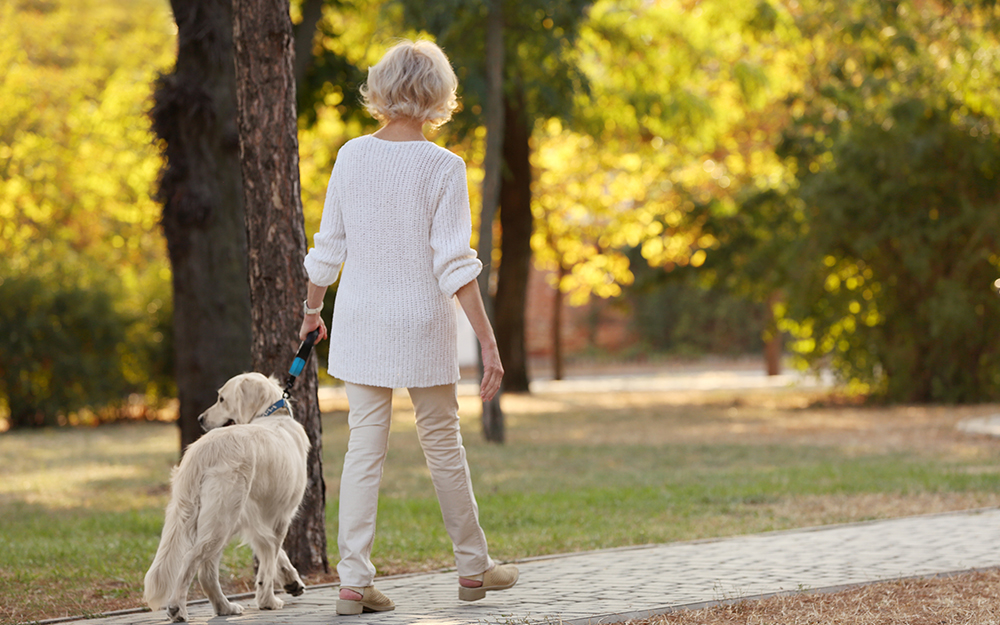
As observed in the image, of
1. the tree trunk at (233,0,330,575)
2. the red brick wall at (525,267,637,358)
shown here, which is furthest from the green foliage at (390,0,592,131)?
the red brick wall at (525,267,637,358)

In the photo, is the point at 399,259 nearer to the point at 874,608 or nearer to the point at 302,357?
the point at 302,357

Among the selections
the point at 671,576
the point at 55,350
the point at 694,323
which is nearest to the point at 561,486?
the point at 671,576

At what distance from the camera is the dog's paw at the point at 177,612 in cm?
409

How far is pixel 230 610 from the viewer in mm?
4309

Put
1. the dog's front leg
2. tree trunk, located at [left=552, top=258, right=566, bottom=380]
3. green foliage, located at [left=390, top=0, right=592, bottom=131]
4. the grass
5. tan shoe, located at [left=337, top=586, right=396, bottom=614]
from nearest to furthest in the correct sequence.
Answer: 1. tan shoe, located at [left=337, top=586, right=396, bottom=614]
2. the dog's front leg
3. the grass
4. green foliage, located at [left=390, top=0, right=592, bottom=131]
5. tree trunk, located at [left=552, top=258, right=566, bottom=380]

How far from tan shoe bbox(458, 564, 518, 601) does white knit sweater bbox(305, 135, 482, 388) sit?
2.82 feet

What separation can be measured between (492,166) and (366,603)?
A: 9.70m

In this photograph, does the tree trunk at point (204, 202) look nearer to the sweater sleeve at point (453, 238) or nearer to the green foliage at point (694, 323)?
the sweater sleeve at point (453, 238)

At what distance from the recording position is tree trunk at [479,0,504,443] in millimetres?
13133

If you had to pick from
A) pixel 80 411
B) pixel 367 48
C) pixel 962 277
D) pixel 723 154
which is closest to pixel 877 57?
pixel 962 277

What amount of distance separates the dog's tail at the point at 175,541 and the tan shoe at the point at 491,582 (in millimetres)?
1094

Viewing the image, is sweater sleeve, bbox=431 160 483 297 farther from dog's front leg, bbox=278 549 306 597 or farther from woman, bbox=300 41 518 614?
dog's front leg, bbox=278 549 306 597

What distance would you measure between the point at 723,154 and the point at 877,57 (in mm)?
12157

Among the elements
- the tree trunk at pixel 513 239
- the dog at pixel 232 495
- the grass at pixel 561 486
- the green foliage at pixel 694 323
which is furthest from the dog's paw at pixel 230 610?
the green foliage at pixel 694 323
